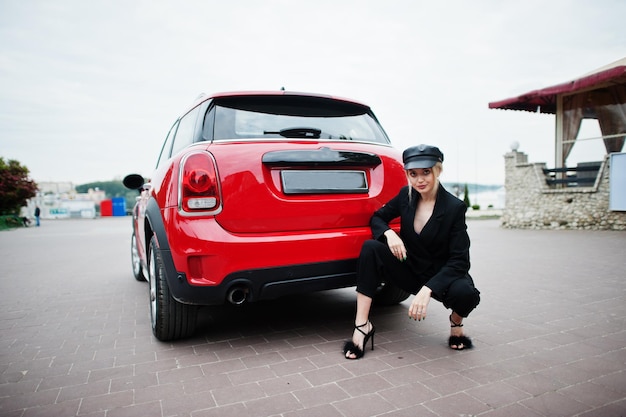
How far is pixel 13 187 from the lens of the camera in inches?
1145

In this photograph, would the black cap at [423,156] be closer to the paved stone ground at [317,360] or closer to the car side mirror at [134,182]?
the paved stone ground at [317,360]

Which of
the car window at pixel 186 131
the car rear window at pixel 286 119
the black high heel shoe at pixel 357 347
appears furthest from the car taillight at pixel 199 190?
the black high heel shoe at pixel 357 347

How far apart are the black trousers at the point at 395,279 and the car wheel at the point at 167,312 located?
1.27 meters

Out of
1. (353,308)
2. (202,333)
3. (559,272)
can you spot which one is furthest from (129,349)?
(559,272)

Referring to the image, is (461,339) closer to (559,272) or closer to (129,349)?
(129,349)

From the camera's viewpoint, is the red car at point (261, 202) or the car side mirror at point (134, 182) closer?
the red car at point (261, 202)

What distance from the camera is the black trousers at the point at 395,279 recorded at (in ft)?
8.71

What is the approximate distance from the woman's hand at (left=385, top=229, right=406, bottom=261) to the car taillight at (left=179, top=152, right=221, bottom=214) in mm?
1171

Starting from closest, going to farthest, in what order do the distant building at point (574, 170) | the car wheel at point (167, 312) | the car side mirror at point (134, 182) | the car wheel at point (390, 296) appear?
the car wheel at point (167, 312)
the car wheel at point (390, 296)
the car side mirror at point (134, 182)
the distant building at point (574, 170)

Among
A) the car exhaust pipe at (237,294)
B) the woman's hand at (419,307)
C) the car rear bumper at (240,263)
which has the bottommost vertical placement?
the woman's hand at (419,307)

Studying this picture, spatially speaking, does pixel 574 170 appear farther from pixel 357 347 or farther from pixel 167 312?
pixel 167 312

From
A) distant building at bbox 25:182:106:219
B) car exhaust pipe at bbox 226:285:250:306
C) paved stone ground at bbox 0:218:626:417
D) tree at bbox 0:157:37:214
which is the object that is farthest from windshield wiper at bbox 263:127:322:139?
distant building at bbox 25:182:106:219

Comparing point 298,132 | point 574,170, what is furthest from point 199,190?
point 574,170

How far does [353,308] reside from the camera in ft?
13.2
